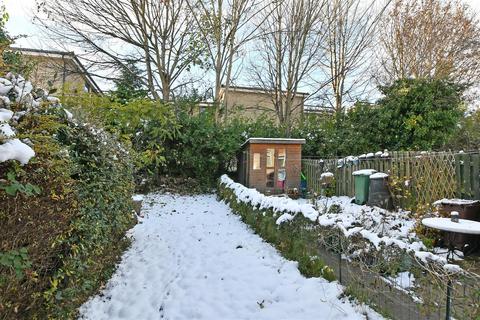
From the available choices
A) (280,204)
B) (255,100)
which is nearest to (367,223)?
(280,204)

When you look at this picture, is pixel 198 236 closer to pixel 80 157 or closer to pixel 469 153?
pixel 80 157

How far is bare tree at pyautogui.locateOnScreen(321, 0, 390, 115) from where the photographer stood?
1642 cm

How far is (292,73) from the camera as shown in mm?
17203

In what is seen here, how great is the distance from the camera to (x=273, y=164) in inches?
458

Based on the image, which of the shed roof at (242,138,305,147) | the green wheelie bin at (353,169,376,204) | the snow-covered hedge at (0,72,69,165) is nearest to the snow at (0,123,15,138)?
the snow-covered hedge at (0,72,69,165)

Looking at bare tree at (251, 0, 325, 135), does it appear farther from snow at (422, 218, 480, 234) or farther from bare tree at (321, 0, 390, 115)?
snow at (422, 218, 480, 234)

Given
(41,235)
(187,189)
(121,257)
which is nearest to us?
(41,235)

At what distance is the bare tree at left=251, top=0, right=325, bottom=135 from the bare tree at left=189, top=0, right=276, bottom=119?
97 centimetres

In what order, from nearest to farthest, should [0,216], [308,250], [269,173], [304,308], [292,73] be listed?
[0,216] < [304,308] < [308,250] < [269,173] < [292,73]

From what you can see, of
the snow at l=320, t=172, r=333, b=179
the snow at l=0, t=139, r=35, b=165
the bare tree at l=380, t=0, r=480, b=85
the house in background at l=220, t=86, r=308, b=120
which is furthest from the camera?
the house in background at l=220, t=86, r=308, b=120

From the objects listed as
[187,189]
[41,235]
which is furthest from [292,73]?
[41,235]

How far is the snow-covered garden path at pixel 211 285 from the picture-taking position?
121 inches

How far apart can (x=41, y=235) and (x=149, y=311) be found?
1669mm

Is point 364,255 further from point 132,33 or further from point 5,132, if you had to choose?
point 132,33
